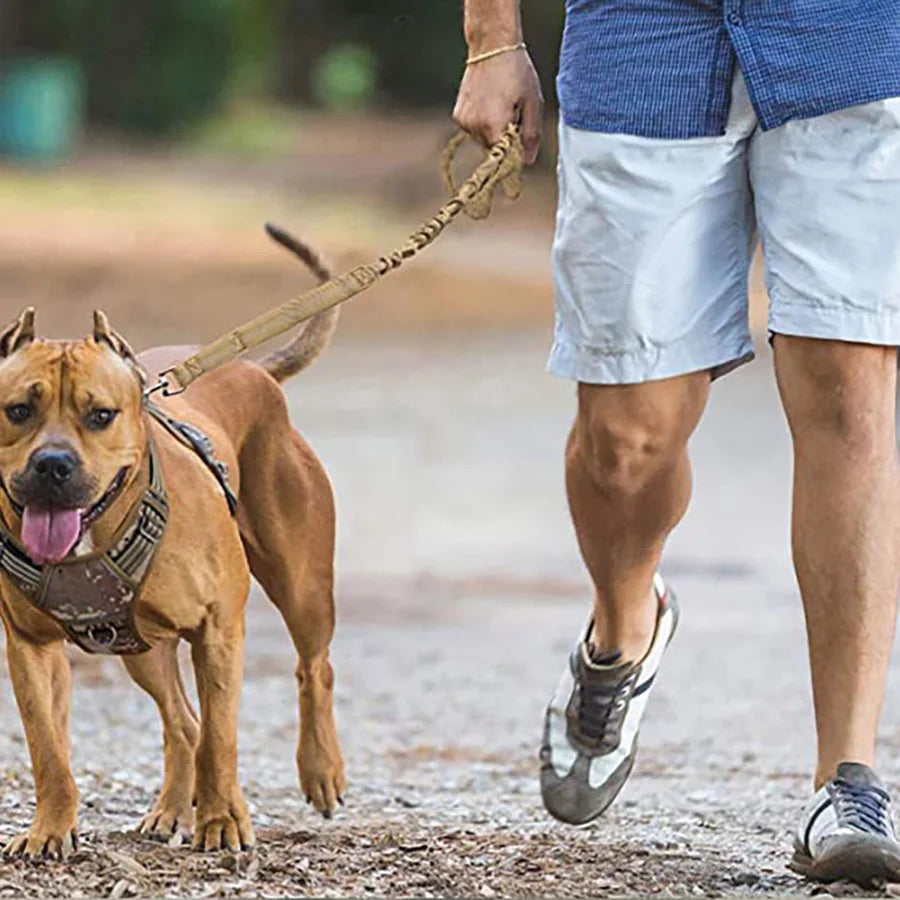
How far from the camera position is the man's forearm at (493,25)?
16.3 ft

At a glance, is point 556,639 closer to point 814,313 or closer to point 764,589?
point 764,589

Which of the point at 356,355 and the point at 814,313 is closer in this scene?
the point at 814,313

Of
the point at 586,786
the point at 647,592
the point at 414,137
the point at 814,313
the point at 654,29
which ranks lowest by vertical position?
the point at 414,137

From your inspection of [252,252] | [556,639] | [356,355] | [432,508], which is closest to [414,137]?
[252,252]

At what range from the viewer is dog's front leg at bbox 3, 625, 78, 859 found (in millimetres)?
4496

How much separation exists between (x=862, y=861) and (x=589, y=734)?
3.13ft

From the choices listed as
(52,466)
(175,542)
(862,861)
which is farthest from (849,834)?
(52,466)

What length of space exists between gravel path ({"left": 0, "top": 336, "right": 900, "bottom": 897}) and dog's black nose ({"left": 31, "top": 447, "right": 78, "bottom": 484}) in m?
0.72

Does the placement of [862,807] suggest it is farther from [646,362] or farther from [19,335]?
[19,335]

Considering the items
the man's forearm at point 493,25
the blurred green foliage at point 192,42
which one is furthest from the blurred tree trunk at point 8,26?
the man's forearm at point 493,25

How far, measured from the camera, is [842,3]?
4582 millimetres

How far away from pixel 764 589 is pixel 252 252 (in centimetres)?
1555

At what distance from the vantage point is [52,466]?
4.19 metres

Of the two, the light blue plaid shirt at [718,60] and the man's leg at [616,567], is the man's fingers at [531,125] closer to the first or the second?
the light blue plaid shirt at [718,60]
